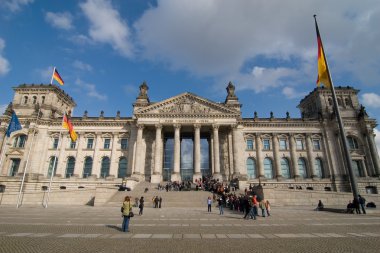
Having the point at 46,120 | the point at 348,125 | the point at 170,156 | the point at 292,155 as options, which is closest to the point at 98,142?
the point at 46,120

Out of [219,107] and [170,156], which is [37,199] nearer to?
[170,156]

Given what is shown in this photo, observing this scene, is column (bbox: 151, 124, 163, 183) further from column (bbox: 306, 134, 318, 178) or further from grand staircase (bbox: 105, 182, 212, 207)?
column (bbox: 306, 134, 318, 178)

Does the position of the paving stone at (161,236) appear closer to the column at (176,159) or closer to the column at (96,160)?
the column at (176,159)

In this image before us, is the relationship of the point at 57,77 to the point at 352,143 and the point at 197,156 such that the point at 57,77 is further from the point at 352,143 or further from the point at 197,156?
the point at 352,143

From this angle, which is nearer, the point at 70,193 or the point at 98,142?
the point at 70,193

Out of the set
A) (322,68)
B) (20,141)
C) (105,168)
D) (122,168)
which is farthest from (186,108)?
(20,141)

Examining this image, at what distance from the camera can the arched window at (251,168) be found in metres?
47.7

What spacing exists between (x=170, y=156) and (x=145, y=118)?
9.82 meters

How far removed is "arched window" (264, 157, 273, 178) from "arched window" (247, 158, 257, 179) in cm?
226

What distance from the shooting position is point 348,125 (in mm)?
49625

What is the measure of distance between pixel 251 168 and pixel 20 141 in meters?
48.3

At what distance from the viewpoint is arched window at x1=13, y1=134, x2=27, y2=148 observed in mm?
48025

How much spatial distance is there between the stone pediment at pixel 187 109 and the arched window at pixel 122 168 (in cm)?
1002

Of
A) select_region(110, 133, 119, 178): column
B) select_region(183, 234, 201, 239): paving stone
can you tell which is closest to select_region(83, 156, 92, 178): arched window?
select_region(110, 133, 119, 178): column
